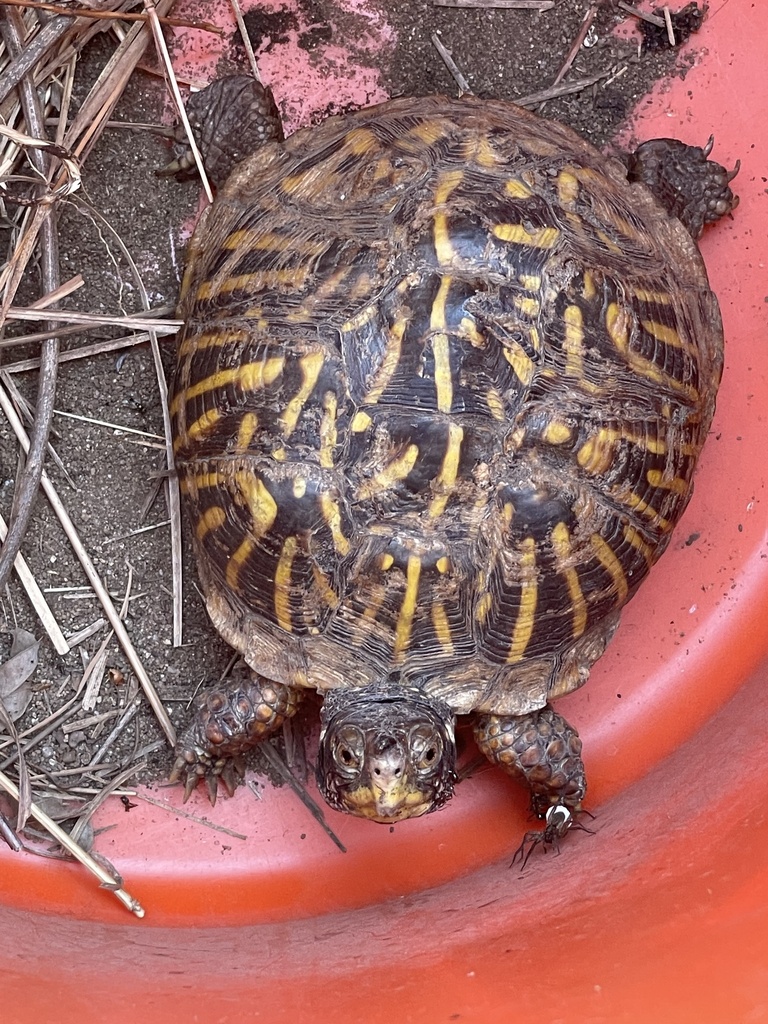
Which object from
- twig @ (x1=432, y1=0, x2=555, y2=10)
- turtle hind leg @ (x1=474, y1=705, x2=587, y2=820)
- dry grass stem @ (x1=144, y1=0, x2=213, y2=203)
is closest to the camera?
turtle hind leg @ (x1=474, y1=705, x2=587, y2=820)

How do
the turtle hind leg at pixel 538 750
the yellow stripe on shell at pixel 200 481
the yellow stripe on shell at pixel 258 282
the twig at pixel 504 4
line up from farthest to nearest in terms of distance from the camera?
the twig at pixel 504 4 < the turtle hind leg at pixel 538 750 < the yellow stripe on shell at pixel 200 481 < the yellow stripe on shell at pixel 258 282

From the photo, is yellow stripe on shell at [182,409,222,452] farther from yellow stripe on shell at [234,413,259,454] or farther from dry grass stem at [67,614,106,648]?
dry grass stem at [67,614,106,648]

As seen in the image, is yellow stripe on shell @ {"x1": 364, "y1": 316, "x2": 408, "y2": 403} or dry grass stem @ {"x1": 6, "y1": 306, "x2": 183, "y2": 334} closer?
yellow stripe on shell @ {"x1": 364, "y1": 316, "x2": 408, "y2": 403}

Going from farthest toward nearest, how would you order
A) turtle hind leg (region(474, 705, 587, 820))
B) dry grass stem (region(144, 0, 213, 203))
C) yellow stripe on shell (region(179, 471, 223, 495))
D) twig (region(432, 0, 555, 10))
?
1. twig (region(432, 0, 555, 10))
2. dry grass stem (region(144, 0, 213, 203))
3. turtle hind leg (region(474, 705, 587, 820))
4. yellow stripe on shell (region(179, 471, 223, 495))

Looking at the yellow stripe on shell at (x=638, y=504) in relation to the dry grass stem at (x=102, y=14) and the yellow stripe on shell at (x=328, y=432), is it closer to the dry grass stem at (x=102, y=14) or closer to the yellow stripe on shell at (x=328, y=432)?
the yellow stripe on shell at (x=328, y=432)

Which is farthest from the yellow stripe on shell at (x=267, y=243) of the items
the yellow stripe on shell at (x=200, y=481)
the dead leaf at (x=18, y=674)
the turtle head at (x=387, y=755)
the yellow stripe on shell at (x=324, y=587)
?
the dead leaf at (x=18, y=674)

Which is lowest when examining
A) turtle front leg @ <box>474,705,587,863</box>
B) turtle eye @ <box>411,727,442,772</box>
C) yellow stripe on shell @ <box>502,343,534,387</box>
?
turtle front leg @ <box>474,705,587,863</box>

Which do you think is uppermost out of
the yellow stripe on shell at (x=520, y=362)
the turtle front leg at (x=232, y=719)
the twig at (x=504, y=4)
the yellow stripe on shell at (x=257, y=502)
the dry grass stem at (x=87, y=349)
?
the twig at (x=504, y=4)

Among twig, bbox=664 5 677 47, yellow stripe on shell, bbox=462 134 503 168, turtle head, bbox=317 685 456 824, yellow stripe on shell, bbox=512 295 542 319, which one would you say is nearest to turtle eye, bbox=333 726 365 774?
turtle head, bbox=317 685 456 824

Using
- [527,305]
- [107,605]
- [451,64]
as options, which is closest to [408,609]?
[527,305]
